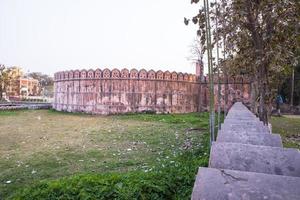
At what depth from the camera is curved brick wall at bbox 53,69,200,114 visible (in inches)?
660

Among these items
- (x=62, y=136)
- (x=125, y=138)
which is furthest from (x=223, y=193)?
(x=62, y=136)

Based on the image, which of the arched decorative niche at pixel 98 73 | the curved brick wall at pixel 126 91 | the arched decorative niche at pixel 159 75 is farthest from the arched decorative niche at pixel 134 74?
the arched decorative niche at pixel 98 73

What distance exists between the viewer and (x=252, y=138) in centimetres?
278

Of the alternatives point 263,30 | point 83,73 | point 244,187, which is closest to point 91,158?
point 263,30

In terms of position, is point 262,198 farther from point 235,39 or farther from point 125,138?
point 125,138

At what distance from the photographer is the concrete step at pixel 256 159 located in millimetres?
1945

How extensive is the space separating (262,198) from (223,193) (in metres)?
0.18

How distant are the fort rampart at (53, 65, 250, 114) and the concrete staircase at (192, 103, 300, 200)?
46.2 ft

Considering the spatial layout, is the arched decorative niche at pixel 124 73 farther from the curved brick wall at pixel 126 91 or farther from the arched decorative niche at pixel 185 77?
the arched decorative niche at pixel 185 77

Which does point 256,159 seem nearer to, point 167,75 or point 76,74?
point 167,75

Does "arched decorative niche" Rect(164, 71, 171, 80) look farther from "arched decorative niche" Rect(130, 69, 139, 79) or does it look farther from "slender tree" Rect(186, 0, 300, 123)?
"slender tree" Rect(186, 0, 300, 123)

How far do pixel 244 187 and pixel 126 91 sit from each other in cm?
1539

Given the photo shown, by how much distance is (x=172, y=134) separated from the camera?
9.27m

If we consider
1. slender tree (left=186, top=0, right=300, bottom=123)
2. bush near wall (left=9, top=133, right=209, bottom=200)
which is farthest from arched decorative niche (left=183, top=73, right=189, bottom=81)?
bush near wall (left=9, top=133, right=209, bottom=200)
